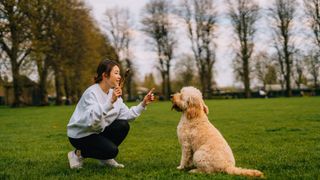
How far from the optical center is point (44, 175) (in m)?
7.89

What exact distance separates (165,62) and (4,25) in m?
37.2

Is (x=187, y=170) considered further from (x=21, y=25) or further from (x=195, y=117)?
(x=21, y=25)

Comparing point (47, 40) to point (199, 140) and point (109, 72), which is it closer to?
point (109, 72)

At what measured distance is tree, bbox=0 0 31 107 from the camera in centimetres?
4369

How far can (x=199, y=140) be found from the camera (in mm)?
7547

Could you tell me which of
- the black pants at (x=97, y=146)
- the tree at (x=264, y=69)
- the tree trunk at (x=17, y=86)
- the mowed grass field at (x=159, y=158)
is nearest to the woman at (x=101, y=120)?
the black pants at (x=97, y=146)

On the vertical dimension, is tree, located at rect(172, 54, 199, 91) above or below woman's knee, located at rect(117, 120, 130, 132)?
above

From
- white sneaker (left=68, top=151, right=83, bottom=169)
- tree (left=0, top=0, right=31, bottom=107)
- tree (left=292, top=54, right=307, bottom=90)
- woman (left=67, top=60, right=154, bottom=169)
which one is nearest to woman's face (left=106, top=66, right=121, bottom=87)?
woman (left=67, top=60, right=154, bottom=169)

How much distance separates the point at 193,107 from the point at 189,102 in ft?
0.36

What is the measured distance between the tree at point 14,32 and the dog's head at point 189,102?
125 feet

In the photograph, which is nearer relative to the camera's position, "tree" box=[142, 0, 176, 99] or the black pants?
the black pants

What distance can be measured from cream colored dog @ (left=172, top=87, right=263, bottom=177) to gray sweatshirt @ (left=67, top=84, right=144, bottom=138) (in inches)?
48.5

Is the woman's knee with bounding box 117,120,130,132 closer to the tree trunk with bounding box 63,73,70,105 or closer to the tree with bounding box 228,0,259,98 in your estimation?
the tree trunk with bounding box 63,73,70,105

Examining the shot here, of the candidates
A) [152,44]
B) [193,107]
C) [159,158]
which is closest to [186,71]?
[152,44]
